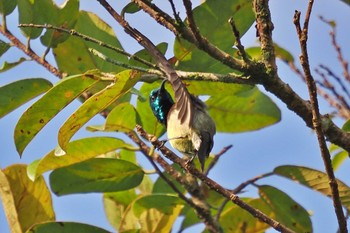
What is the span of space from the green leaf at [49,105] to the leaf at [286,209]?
110 centimetres

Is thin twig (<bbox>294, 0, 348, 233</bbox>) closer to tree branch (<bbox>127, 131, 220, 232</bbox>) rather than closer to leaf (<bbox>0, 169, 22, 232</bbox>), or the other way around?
tree branch (<bbox>127, 131, 220, 232</bbox>)

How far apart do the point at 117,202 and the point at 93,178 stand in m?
0.43

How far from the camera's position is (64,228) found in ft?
8.85

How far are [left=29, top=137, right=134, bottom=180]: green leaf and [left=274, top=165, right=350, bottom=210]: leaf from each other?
2.33 ft

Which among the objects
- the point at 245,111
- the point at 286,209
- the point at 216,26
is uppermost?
the point at 216,26

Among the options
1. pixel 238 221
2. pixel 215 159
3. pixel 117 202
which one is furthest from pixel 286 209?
pixel 117 202

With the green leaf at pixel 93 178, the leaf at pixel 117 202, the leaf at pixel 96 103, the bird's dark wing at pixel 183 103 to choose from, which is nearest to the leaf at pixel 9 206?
the green leaf at pixel 93 178

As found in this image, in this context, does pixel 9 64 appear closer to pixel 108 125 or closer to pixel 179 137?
pixel 108 125

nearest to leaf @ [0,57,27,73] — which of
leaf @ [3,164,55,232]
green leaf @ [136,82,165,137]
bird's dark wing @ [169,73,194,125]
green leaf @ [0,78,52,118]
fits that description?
green leaf @ [0,78,52,118]

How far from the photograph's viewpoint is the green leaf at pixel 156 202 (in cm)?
296

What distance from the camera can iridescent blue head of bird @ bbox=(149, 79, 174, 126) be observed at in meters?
2.78

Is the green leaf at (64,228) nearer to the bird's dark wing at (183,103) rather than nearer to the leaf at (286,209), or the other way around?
the leaf at (286,209)

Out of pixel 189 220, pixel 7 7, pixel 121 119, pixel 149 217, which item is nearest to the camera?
pixel 121 119

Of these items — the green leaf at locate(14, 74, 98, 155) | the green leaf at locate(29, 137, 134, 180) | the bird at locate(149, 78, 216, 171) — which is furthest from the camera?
the green leaf at locate(29, 137, 134, 180)
